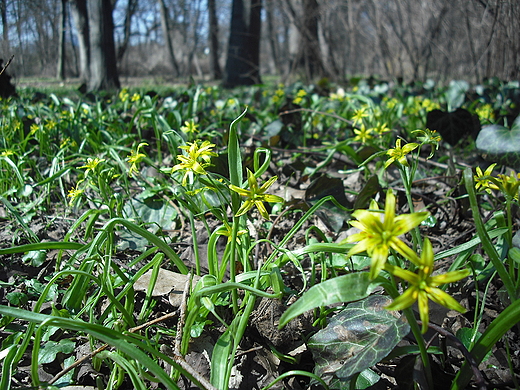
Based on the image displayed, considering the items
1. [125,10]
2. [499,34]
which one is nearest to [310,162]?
[499,34]

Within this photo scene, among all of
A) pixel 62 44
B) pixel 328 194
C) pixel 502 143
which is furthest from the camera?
pixel 62 44

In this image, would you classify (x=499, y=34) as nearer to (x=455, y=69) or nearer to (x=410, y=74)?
(x=455, y=69)

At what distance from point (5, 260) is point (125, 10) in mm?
12361

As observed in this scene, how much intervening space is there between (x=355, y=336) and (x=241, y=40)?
9746mm

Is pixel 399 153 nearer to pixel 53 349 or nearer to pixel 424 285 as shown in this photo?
pixel 424 285

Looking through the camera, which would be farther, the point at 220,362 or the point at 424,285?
the point at 220,362

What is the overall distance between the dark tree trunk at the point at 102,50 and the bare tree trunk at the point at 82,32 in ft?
0.29

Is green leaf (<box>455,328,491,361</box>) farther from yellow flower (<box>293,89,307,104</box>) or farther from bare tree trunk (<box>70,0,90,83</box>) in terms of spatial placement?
bare tree trunk (<box>70,0,90,83</box>)

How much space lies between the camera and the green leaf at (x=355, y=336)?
2.83 feet

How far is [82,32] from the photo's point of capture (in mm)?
6430

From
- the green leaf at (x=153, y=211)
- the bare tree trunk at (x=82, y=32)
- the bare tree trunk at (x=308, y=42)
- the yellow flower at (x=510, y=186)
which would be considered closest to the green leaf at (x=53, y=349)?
the green leaf at (x=153, y=211)

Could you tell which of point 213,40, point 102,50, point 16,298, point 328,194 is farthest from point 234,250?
point 213,40

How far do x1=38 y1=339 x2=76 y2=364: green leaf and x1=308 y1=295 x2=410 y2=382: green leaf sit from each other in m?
0.64

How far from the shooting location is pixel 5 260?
1565 mm
